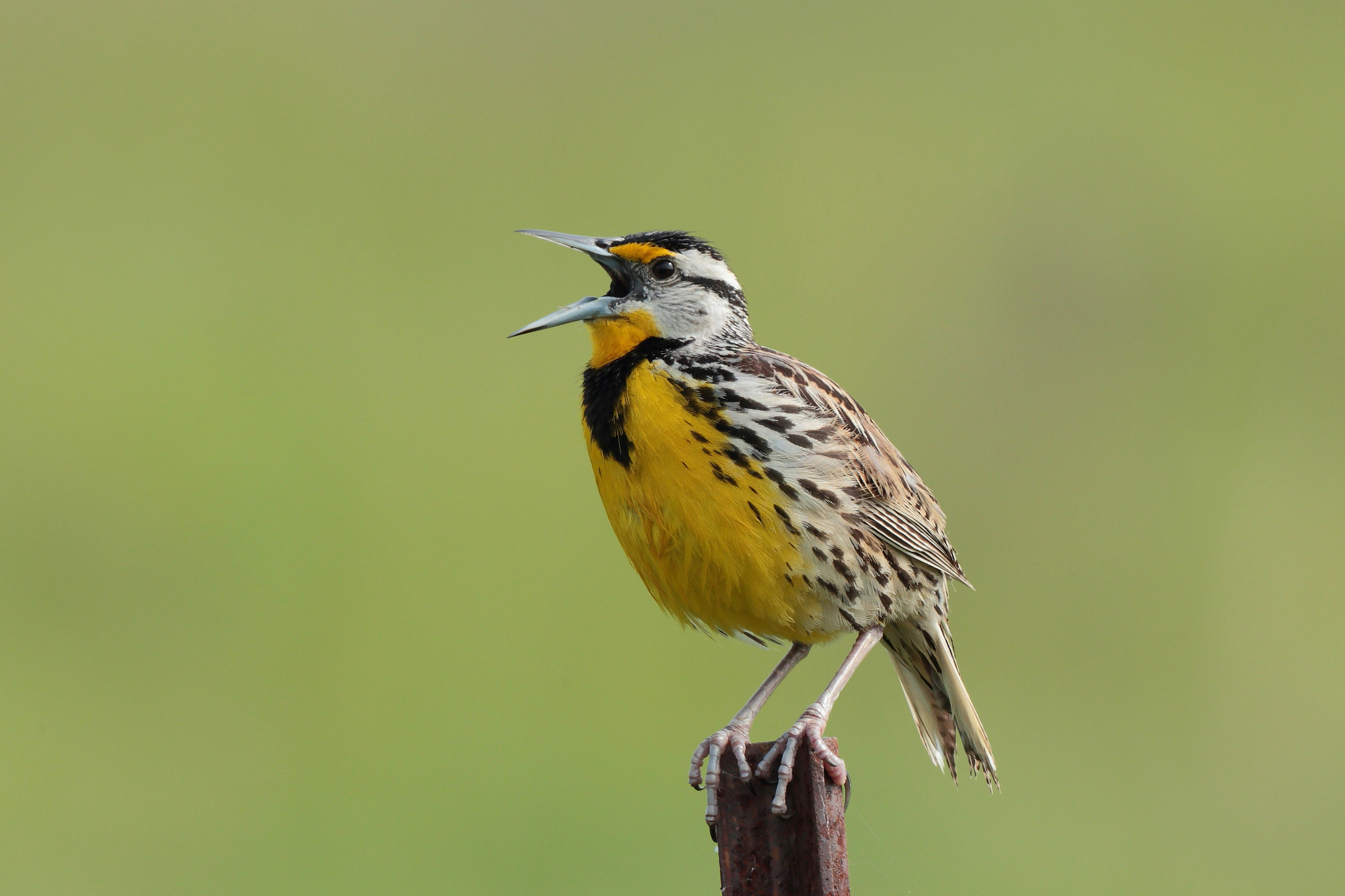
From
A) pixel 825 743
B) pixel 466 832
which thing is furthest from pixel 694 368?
pixel 466 832

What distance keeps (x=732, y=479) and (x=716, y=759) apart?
0.43 meters

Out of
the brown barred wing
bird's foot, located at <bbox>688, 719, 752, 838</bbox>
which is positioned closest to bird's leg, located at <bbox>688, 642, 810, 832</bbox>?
bird's foot, located at <bbox>688, 719, 752, 838</bbox>

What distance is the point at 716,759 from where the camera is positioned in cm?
197

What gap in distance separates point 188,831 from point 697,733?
77.0 inches

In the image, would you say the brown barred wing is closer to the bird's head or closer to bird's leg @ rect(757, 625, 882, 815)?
the bird's head

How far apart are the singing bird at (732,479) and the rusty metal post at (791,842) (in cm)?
20

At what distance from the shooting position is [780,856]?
1.69m

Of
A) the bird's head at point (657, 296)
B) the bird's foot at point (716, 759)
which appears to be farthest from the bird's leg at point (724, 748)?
the bird's head at point (657, 296)

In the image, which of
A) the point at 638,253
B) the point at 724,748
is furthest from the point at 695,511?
the point at 638,253

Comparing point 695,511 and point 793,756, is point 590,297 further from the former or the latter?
point 793,756

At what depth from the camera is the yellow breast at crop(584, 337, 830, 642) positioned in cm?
214

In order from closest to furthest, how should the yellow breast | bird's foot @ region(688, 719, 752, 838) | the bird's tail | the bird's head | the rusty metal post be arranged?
1. the rusty metal post
2. bird's foot @ region(688, 719, 752, 838)
3. the yellow breast
4. the bird's head
5. the bird's tail

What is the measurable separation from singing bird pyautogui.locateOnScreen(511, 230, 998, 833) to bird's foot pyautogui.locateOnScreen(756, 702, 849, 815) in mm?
11

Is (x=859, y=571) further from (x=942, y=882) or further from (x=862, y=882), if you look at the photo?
(x=862, y=882)
